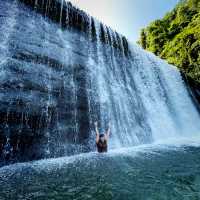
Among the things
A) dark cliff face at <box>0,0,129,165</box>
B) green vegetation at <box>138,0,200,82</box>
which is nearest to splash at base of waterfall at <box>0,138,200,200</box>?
dark cliff face at <box>0,0,129,165</box>

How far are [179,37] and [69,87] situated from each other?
14.3 metres

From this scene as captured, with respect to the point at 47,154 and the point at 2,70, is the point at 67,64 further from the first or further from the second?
the point at 47,154

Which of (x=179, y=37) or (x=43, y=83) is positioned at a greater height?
(x=179, y=37)

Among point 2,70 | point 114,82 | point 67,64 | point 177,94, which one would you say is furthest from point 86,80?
point 177,94

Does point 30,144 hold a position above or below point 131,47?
below

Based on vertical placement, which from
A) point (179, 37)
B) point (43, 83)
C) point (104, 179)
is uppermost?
point (179, 37)

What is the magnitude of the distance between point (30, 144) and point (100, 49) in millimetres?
5663

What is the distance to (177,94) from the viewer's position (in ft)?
42.0

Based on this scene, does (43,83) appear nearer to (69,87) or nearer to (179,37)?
(69,87)

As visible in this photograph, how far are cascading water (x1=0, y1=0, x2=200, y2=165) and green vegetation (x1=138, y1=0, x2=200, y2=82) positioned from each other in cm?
620

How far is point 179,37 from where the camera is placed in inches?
716

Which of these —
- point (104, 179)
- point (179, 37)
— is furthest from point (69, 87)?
point (179, 37)

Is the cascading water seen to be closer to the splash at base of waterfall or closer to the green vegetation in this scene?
the splash at base of waterfall

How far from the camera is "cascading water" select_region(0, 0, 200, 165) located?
5.65 m
